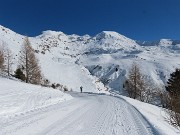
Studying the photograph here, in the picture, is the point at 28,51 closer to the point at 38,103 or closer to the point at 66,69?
the point at 38,103

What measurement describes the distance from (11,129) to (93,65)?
167m

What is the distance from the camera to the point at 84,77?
8250 cm

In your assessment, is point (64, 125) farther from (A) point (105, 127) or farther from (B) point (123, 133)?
(B) point (123, 133)

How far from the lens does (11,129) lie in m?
9.87

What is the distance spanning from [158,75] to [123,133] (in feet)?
434

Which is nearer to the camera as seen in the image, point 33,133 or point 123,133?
point 33,133

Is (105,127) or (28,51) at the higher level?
(28,51)

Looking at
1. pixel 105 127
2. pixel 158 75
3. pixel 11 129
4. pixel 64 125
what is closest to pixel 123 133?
pixel 105 127

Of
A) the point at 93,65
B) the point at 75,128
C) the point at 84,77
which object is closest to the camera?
the point at 75,128

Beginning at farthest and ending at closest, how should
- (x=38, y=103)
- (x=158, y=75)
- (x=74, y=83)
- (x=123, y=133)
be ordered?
1. (x=158, y=75)
2. (x=74, y=83)
3. (x=38, y=103)
4. (x=123, y=133)

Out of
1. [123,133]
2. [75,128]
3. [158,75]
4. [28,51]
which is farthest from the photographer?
[158,75]

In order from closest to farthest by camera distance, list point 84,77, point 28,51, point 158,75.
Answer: point 28,51, point 84,77, point 158,75

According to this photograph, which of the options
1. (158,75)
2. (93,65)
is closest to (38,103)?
(158,75)

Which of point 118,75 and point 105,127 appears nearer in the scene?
point 105,127
